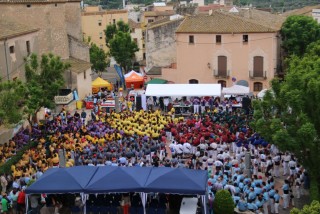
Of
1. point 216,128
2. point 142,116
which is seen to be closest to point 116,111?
point 142,116

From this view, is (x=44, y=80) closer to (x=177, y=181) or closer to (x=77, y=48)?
(x=177, y=181)

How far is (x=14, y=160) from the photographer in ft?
83.7

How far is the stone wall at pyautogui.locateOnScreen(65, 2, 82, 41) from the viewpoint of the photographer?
47375 millimetres

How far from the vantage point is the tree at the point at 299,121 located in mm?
19578

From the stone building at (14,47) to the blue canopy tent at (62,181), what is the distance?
12.9m

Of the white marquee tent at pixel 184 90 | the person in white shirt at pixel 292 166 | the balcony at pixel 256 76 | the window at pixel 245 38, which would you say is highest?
the window at pixel 245 38

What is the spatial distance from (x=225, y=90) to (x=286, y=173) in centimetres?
1367

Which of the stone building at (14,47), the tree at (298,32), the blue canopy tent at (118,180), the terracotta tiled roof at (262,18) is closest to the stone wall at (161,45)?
the terracotta tiled roof at (262,18)

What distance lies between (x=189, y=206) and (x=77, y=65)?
26.8 m

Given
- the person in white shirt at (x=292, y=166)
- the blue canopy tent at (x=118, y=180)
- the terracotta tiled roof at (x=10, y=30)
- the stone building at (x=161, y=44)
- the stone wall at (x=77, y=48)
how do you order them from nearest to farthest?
the blue canopy tent at (x=118, y=180) < the person in white shirt at (x=292, y=166) < the terracotta tiled roof at (x=10, y=30) < the stone wall at (x=77, y=48) < the stone building at (x=161, y=44)

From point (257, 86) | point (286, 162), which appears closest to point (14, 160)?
point (286, 162)

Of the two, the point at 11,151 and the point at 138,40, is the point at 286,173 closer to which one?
the point at 11,151

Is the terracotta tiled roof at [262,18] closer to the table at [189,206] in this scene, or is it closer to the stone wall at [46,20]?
the stone wall at [46,20]

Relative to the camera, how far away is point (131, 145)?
26.3 m
